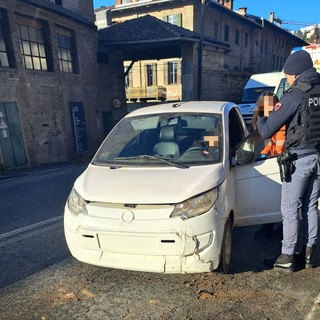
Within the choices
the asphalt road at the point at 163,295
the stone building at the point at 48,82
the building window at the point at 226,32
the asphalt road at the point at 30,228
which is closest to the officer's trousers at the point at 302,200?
the asphalt road at the point at 163,295

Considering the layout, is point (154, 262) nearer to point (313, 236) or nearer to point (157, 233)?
point (157, 233)

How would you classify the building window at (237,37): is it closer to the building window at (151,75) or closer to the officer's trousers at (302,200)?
the building window at (151,75)

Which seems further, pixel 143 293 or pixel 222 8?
pixel 222 8

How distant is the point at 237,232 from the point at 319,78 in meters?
2.19

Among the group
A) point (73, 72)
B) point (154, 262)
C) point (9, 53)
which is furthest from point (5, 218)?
point (73, 72)

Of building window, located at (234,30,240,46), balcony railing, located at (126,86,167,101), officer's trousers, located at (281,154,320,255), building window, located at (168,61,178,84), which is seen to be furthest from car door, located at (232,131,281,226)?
building window, located at (234,30,240,46)

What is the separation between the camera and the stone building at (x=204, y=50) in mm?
23438

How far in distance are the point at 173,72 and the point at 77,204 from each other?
27.8 meters

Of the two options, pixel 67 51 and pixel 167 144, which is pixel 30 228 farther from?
pixel 67 51

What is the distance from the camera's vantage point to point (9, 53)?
1105 centimetres

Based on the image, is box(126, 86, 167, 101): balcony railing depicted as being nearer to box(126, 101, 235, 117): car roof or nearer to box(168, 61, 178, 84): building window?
box(168, 61, 178, 84): building window

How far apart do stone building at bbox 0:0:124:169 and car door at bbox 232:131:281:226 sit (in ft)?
31.6

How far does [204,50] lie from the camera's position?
76.6 feet

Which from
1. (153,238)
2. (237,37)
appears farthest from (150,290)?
(237,37)
